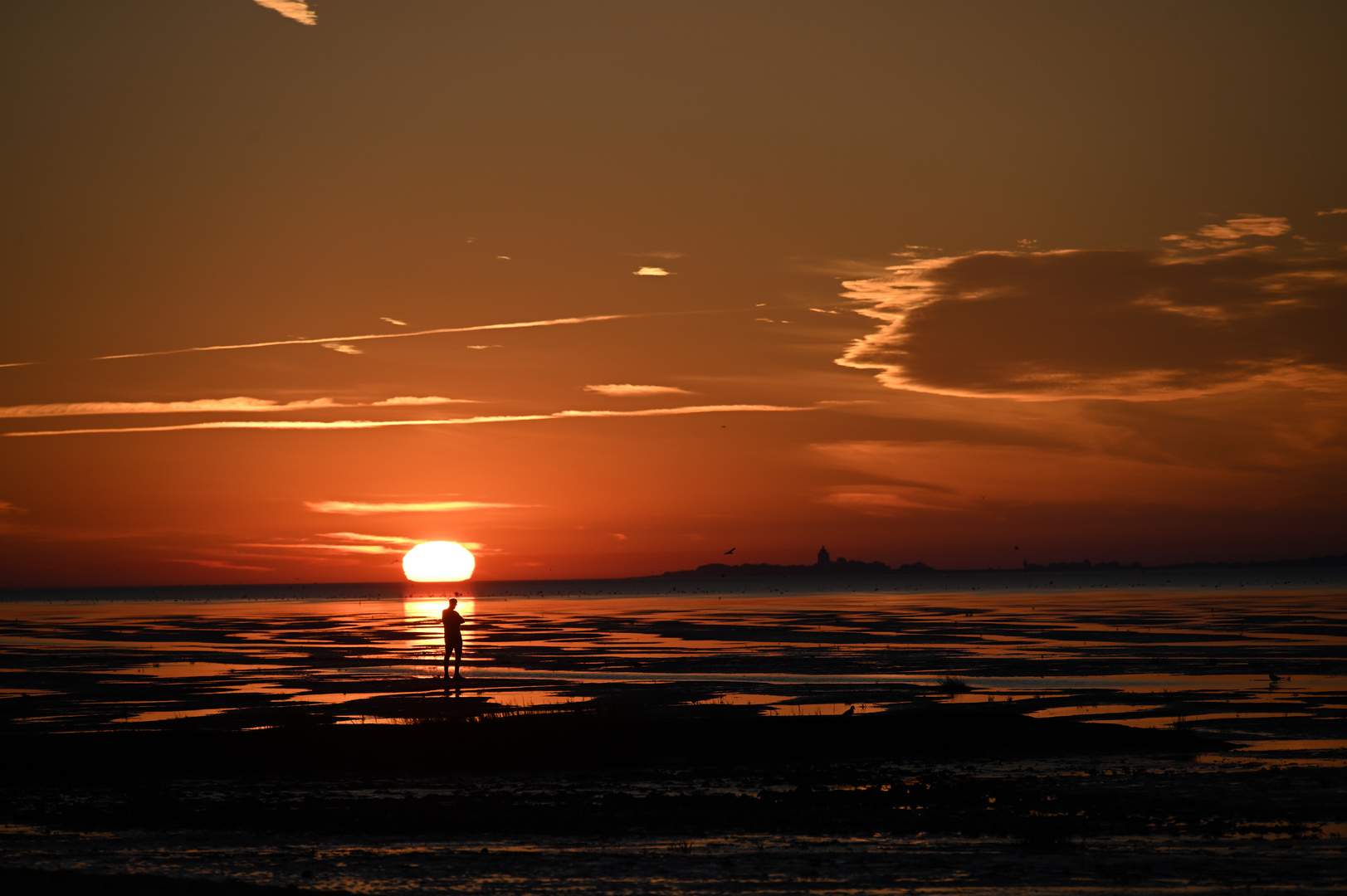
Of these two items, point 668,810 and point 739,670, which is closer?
point 668,810

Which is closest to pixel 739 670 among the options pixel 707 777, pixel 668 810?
pixel 707 777

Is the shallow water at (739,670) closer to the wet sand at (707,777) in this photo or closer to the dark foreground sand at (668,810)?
the wet sand at (707,777)

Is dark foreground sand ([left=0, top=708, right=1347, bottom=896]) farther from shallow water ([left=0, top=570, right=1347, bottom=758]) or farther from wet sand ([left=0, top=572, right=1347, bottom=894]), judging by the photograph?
shallow water ([left=0, top=570, right=1347, bottom=758])

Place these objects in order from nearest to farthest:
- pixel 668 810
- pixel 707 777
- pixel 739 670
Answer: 1. pixel 668 810
2. pixel 707 777
3. pixel 739 670

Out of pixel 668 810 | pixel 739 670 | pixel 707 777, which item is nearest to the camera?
pixel 668 810

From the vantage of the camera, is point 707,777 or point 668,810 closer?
point 668,810

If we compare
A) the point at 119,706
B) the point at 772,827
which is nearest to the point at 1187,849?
the point at 772,827

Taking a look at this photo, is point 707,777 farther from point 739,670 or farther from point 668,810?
point 739,670

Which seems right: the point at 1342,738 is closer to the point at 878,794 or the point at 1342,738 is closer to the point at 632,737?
the point at 878,794

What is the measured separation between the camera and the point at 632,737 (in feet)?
87.0

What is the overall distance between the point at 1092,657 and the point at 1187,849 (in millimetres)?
36388

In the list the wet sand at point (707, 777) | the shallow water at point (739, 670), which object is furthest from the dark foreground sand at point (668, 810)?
the shallow water at point (739, 670)

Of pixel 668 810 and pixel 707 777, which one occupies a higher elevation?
pixel 668 810

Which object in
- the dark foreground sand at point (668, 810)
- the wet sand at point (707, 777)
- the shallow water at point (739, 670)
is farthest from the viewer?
the shallow water at point (739, 670)
